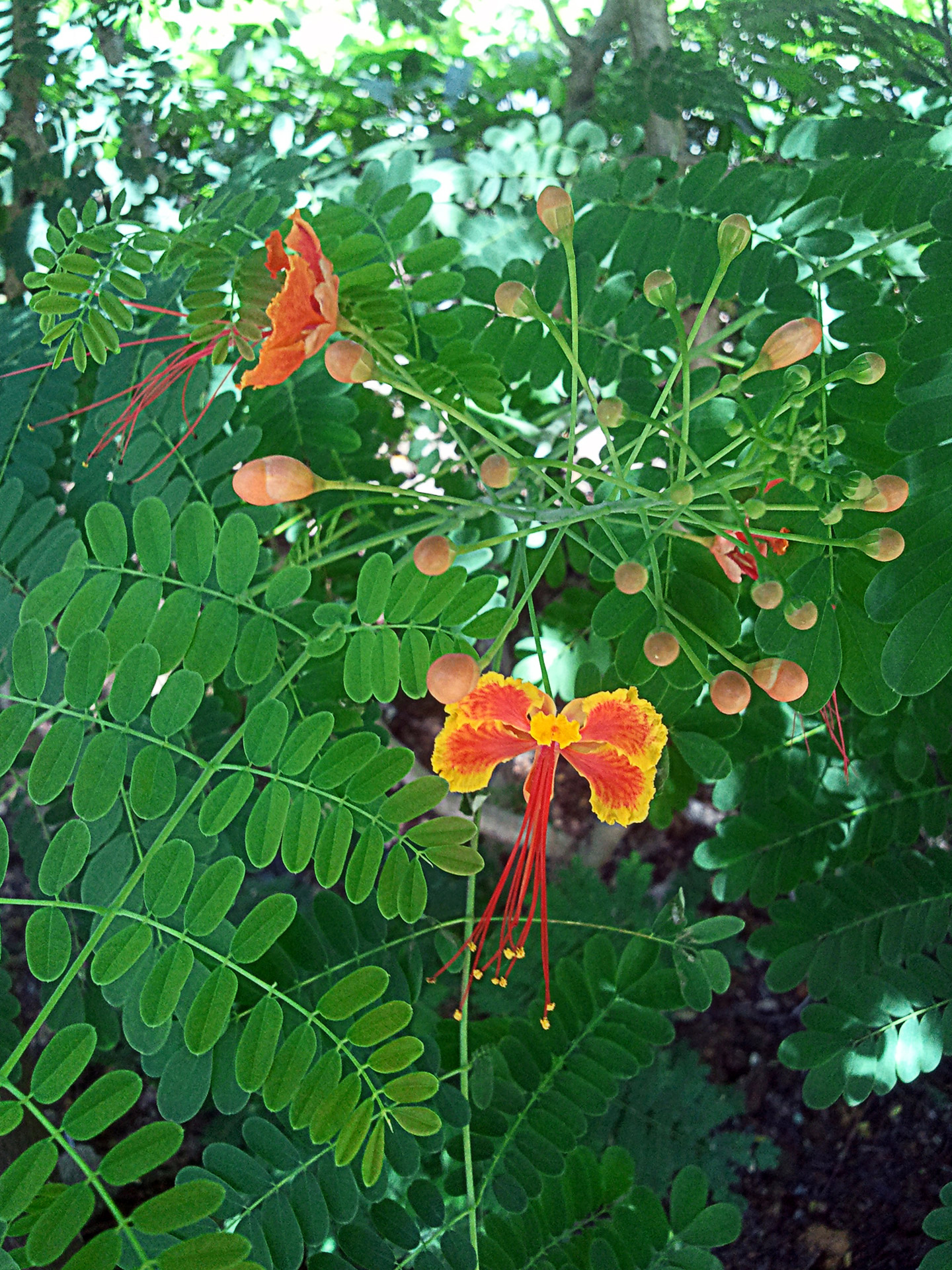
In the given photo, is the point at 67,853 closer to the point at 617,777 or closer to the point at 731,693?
the point at 617,777

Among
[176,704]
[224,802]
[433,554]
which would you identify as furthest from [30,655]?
[433,554]

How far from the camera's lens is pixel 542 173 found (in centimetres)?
162

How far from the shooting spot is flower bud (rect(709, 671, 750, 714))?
93cm

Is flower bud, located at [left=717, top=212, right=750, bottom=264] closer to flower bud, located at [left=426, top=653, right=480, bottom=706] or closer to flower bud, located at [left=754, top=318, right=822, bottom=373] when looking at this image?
flower bud, located at [left=754, top=318, right=822, bottom=373]

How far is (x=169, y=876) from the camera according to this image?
1004 millimetres

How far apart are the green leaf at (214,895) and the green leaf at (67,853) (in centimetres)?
13

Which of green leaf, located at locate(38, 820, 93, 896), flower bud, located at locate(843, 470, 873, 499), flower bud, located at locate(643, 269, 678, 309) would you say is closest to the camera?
flower bud, located at locate(843, 470, 873, 499)

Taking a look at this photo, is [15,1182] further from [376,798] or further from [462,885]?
[462,885]

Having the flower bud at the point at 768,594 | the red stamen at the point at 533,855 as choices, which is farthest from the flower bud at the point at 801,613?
the red stamen at the point at 533,855

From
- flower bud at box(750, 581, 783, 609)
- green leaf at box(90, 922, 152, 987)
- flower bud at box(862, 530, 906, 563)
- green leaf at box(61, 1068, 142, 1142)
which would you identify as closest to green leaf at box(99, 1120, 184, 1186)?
green leaf at box(61, 1068, 142, 1142)

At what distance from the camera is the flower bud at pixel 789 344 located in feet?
3.01

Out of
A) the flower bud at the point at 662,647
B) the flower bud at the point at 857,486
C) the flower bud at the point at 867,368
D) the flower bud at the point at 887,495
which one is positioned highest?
the flower bud at the point at 867,368

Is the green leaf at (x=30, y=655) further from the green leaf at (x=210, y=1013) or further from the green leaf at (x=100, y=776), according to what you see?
the green leaf at (x=210, y=1013)

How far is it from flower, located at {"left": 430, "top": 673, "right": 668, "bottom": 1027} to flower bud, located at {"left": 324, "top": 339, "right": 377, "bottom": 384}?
336 millimetres
